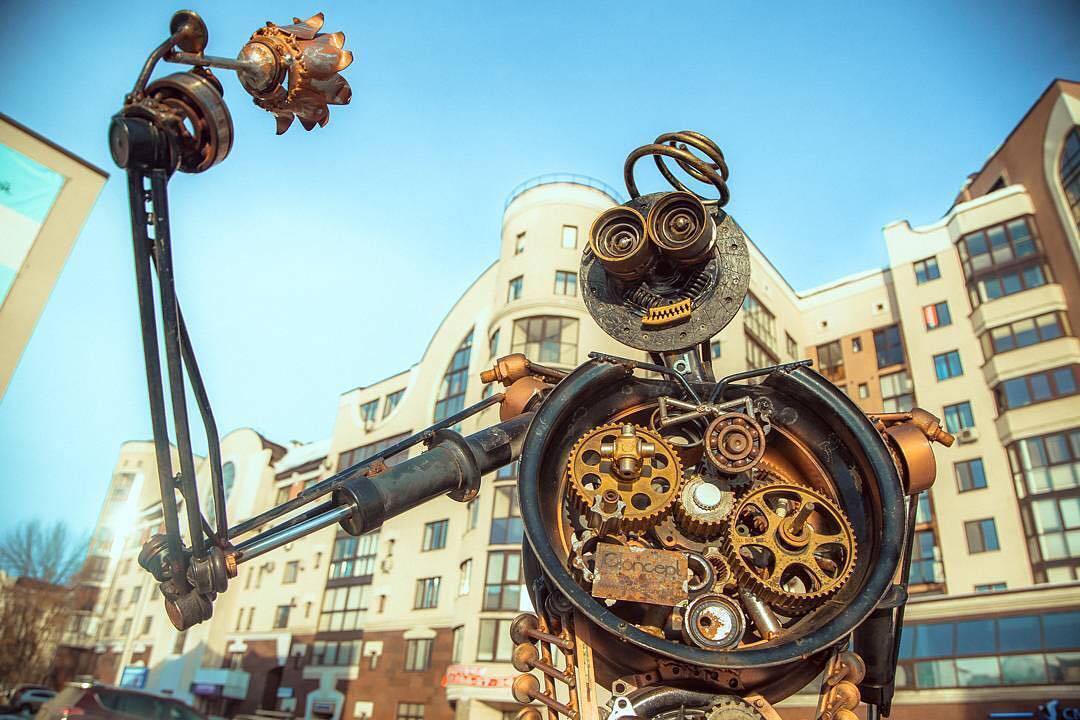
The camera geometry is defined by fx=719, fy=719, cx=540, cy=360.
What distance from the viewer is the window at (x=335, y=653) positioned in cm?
3538

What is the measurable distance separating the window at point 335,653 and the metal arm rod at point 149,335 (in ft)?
114

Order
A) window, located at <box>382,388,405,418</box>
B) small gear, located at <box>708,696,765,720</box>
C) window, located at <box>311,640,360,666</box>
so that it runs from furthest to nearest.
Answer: window, located at <box>382,388,405,418</box> → window, located at <box>311,640,360,666</box> → small gear, located at <box>708,696,765,720</box>

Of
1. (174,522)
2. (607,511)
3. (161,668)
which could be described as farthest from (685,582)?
(161,668)

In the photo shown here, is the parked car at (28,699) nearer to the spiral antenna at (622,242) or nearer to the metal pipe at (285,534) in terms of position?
the metal pipe at (285,534)

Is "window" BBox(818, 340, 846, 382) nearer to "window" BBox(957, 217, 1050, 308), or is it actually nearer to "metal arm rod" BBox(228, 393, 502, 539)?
"window" BBox(957, 217, 1050, 308)

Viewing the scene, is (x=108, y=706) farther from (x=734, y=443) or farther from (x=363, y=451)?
(x=363, y=451)

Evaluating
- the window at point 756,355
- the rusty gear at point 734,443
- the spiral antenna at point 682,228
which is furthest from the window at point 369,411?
the rusty gear at point 734,443

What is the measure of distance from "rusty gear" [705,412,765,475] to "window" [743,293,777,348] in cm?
3198

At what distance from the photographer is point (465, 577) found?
29312 mm

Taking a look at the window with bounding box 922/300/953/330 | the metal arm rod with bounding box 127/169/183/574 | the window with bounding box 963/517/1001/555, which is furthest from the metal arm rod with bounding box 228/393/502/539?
the window with bounding box 922/300/953/330

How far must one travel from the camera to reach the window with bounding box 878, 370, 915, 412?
35.8 m

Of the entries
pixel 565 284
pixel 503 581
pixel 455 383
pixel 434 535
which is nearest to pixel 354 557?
pixel 434 535

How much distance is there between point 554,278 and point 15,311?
19.7 meters

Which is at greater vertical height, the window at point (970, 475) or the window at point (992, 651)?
the window at point (970, 475)
